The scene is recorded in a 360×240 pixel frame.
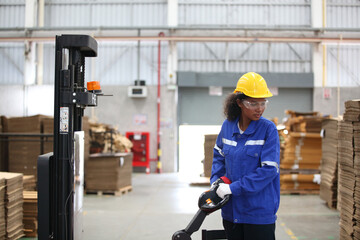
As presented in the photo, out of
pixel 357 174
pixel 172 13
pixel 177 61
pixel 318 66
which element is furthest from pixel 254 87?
pixel 318 66

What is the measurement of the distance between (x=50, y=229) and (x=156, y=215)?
11.7 feet

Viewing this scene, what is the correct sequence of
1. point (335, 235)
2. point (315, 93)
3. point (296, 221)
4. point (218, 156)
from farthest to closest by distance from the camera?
point (315, 93) < point (296, 221) < point (335, 235) < point (218, 156)

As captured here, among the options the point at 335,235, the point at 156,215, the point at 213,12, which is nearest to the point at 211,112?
the point at 213,12

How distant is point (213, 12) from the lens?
1384 centimetres

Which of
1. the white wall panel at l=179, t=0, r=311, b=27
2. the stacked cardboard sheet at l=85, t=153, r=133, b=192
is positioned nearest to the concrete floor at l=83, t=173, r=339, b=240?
the stacked cardboard sheet at l=85, t=153, r=133, b=192

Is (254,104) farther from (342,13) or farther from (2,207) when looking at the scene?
(342,13)

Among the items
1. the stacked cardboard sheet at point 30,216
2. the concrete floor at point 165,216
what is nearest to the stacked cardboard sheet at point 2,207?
the stacked cardboard sheet at point 30,216

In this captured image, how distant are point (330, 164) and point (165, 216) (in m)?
3.48

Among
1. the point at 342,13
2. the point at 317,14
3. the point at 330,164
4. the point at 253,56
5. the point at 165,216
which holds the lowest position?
the point at 165,216

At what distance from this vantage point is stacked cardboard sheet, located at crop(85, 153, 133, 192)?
342 inches

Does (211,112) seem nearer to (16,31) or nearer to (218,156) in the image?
(16,31)

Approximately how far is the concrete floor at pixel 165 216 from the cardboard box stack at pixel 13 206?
3.20 feet

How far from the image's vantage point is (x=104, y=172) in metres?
8.84

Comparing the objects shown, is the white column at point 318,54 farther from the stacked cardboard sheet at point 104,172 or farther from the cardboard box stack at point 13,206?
the cardboard box stack at point 13,206
